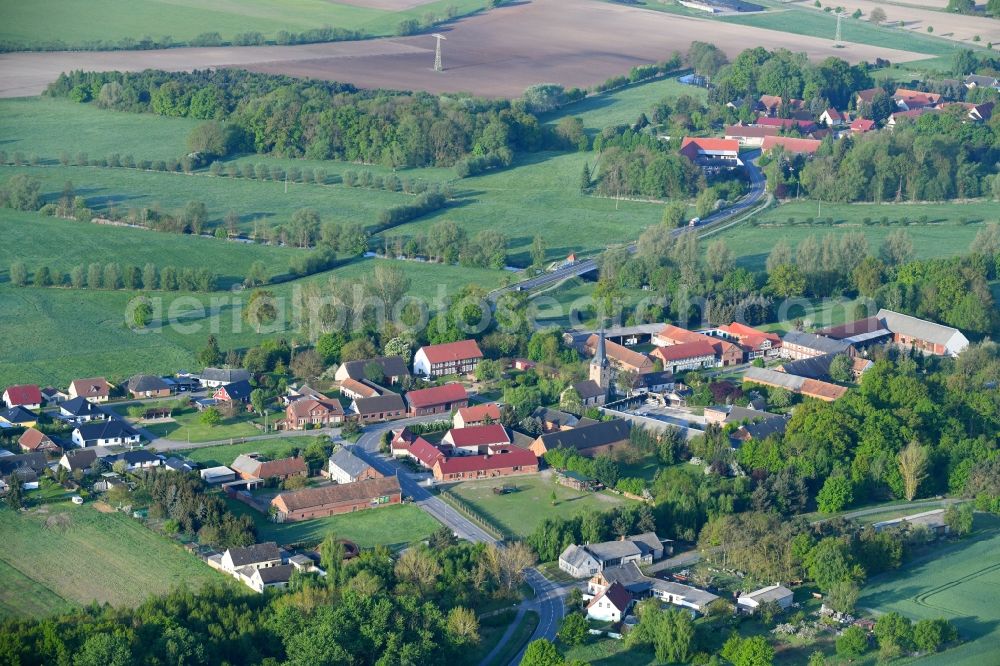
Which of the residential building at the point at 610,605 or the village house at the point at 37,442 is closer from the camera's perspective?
the residential building at the point at 610,605

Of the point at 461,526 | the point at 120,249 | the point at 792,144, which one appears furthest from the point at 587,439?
the point at 792,144

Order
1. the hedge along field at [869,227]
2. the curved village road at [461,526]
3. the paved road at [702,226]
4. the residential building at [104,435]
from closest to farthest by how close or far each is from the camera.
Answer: the curved village road at [461,526] → the residential building at [104,435] → the paved road at [702,226] → the hedge along field at [869,227]

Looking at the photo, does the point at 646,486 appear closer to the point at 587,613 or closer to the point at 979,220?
the point at 587,613

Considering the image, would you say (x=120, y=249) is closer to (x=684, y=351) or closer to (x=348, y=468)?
(x=684, y=351)

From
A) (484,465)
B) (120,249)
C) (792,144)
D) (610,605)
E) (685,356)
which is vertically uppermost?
(792,144)

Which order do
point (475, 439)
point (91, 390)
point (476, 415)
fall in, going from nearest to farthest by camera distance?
1. point (475, 439)
2. point (476, 415)
3. point (91, 390)

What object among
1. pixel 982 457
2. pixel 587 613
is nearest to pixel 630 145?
pixel 982 457

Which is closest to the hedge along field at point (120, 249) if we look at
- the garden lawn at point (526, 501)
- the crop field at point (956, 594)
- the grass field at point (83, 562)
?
the garden lawn at point (526, 501)

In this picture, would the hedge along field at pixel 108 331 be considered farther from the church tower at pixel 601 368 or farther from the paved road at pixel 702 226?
the church tower at pixel 601 368
